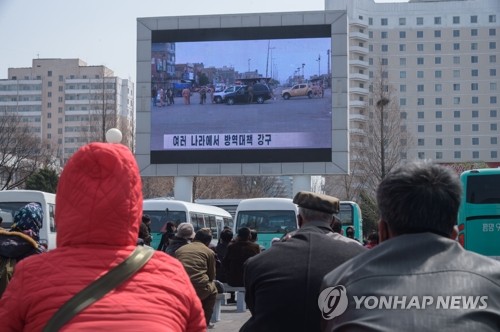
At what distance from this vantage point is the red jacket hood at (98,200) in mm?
3051

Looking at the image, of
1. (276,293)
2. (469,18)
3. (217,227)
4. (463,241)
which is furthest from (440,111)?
(276,293)

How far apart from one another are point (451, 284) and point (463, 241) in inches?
706

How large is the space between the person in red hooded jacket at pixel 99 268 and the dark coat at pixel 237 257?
1468cm

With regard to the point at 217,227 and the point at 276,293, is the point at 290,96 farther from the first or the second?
the point at 276,293

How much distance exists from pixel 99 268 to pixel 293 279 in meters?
1.79

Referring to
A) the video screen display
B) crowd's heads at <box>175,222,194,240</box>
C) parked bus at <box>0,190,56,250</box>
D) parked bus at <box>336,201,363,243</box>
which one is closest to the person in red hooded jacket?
crowd's heads at <box>175,222,194,240</box>

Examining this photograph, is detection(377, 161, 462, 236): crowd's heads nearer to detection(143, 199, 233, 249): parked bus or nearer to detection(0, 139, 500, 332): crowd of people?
detection(0, 139, 500, 332): crowd of people

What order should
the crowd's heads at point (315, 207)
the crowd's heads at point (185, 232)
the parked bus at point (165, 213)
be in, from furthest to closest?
the parked bus at point (165, 213) → the crowd's heads at point (185, 232) → the crowd's heads at point (315, 207)

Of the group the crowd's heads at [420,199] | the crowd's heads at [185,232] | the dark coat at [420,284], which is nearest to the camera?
the dark coat at [420,284]

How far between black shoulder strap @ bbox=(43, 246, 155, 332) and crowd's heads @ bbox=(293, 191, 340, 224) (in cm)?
235

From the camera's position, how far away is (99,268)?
2992 millimetres

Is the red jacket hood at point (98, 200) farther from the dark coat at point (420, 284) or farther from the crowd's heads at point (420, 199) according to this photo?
the crowd's heads at point (420, 199)

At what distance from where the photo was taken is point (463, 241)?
20109 mm

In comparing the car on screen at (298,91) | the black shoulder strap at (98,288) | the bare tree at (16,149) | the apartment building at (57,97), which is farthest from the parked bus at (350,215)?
Result: the apartment building at (57,97)
